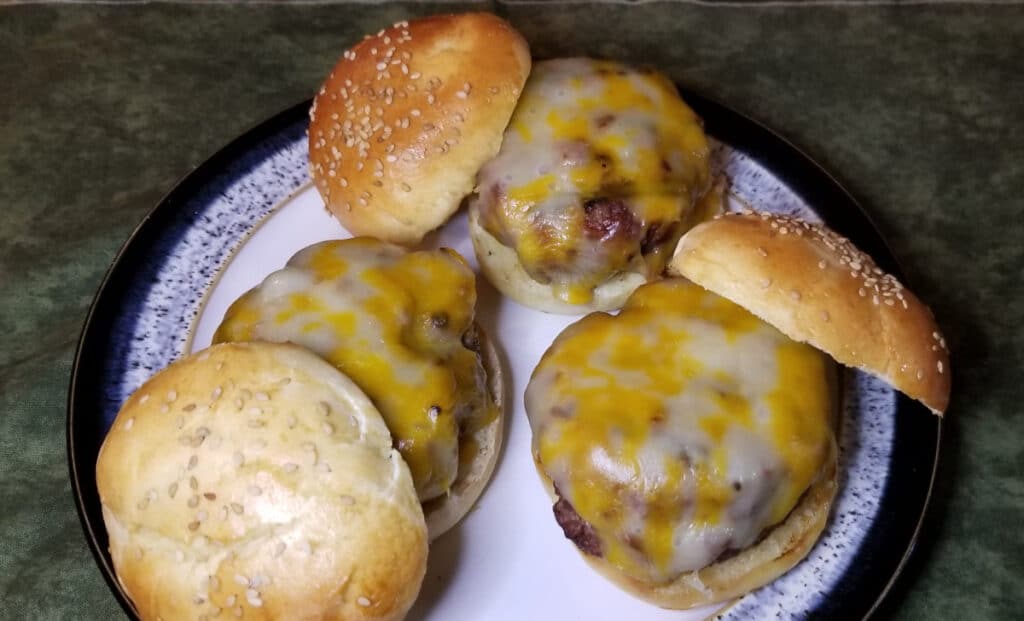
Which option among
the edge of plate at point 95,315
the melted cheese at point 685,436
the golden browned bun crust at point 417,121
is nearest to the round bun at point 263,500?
the edge of plate at point 95,315

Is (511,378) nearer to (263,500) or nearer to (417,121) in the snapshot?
(417,121)

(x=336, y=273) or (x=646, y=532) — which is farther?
(x=336, y=273)

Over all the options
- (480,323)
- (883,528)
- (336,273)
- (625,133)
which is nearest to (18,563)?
(336,273)

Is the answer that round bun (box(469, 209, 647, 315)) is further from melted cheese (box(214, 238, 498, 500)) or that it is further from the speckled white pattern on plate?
melted cheese (box(214, 238, 498, 500))

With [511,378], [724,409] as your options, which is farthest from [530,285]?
[724,409]

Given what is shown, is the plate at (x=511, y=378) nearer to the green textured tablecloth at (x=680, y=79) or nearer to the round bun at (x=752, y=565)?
the round bun at (x=752, y=565)

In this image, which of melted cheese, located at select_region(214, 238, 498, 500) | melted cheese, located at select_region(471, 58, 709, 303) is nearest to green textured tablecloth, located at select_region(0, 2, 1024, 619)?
melted cheese, located at select_region(214, 238, 498, 500)

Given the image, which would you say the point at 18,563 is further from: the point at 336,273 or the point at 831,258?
the point at 831,258
